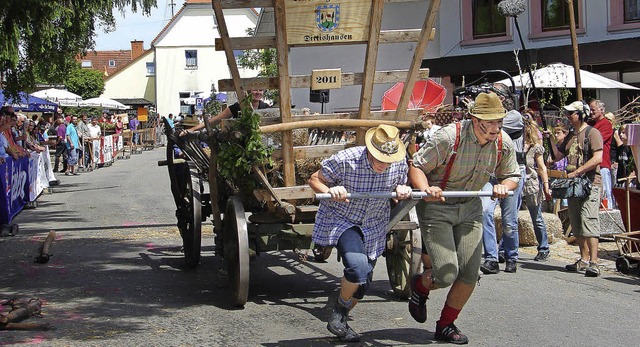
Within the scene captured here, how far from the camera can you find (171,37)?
69.1 m

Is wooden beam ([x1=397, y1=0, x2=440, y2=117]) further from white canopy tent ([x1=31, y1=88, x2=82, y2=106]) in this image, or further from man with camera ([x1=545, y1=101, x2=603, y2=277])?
white canopy tent ([x1=31, y1=88, x2=82, y2=106])

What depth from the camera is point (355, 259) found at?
6.14 meters

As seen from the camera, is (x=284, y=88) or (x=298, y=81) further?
(x=298, y=81)

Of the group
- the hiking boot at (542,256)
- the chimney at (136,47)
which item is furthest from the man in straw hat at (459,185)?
the chimney at (136,47)

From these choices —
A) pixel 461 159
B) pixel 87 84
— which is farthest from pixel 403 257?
pixel 87 84

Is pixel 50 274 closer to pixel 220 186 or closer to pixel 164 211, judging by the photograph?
pixel 220 186

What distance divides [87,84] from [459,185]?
63710 millimetres

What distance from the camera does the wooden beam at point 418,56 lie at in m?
7.75

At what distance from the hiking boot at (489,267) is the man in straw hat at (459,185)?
327cm

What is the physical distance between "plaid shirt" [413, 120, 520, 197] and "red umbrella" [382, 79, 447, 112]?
3.23 metres

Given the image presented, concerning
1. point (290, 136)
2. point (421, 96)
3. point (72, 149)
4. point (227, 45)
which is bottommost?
point (72, 149)

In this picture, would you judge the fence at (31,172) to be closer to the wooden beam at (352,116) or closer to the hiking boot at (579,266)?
the wooden beam at (352,116)

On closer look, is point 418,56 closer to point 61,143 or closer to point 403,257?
point 403,257

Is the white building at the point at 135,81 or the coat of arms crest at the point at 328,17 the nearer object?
the coat of arms crest at the point at 328,17
